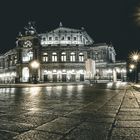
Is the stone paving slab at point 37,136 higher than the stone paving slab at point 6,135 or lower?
lower

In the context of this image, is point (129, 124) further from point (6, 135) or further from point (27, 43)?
point (27, 43)

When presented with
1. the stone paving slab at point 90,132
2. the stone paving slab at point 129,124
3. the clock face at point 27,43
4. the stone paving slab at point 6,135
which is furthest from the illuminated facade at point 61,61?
the stone paving slab at point 6,135

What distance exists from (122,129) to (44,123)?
1.35 metres

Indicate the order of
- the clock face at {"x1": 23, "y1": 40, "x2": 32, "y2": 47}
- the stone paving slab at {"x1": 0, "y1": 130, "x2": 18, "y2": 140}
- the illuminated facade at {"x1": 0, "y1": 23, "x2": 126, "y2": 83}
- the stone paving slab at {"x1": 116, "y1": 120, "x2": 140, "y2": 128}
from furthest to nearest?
1. the clock face at {"x1": 23, "y1": 40, "x2": 32, "y2": 47}
2. the illuminated facade at {"x1": 0, "y1": 23, "x2": 126, "y2": 83}
3. the stone paving slab at {"x1": 116, "y1": 120, "x2": 140, "y2": 128}
4. the stone paving slab at {"x1": 0, "y1": 130, "x2": 18, "y2": 140}

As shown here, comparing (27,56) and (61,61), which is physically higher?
(27,56)

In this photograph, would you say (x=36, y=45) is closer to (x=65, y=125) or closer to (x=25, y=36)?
(x=25, y=36)

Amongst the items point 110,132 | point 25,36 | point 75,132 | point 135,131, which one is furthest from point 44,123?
point 25,36

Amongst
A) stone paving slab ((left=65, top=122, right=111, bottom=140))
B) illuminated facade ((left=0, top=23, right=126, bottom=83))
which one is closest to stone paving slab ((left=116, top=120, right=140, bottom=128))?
stone paving slab ((left=65, top=122, right=111, bottom=140))

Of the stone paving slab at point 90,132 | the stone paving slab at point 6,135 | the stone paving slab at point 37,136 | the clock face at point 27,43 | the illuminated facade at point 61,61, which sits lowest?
the stone paving slab at point 90,132

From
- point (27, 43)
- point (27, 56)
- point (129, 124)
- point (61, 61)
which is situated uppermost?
point (27, 43)

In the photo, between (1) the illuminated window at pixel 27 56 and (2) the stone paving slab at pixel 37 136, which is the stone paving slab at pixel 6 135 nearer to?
(2) the stone paving slab at pixel 37 136

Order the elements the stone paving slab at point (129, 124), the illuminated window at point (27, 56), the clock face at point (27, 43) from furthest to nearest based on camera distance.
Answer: the clock face at point (27, 43)
the illuminated window at point (27, 56)
the stone paving slab at point (129, 124)

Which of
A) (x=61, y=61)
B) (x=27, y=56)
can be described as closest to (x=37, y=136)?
(x=61, y=61)

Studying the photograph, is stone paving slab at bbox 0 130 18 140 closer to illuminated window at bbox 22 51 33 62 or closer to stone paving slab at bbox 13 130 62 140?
stone paving slab at bbox 13 130 62 140
